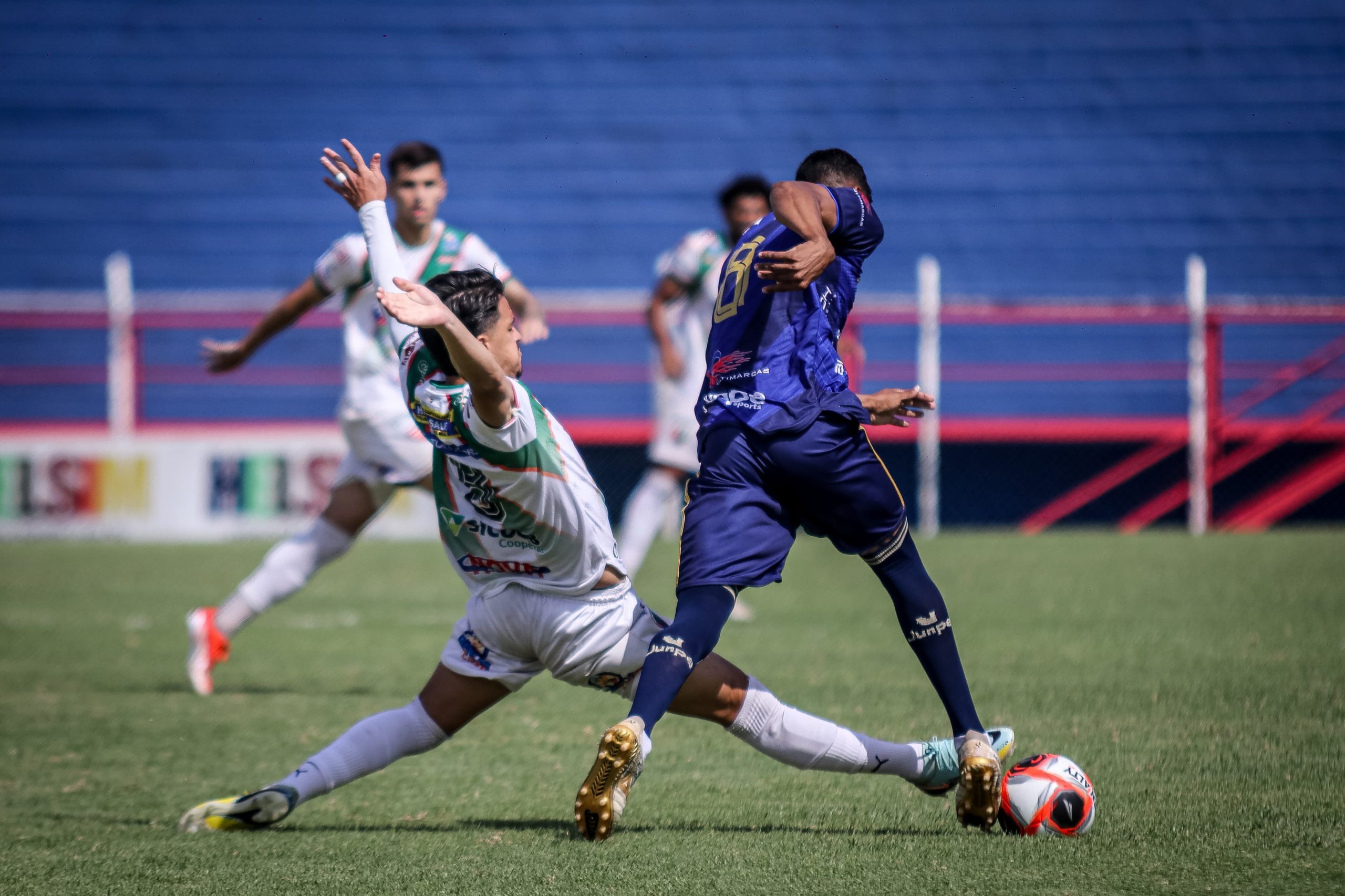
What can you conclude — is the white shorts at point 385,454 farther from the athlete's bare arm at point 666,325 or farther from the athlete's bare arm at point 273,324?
the athlete's bare arm at point 666,325

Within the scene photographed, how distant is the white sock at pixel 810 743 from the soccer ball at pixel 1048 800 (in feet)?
0.83

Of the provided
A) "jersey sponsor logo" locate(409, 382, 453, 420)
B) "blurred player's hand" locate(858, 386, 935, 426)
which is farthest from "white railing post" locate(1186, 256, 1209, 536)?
"jersey sponsor logo" locate(409, 382, 453, 420)

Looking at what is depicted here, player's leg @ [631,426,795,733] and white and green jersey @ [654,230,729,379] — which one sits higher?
white and green jersey @ [654,230,729,379]

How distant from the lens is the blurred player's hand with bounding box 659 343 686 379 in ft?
27.1

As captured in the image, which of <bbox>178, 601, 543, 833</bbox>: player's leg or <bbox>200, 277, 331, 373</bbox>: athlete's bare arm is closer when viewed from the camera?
<bbox>178, 601, 543, 833</bbox>: player's leg

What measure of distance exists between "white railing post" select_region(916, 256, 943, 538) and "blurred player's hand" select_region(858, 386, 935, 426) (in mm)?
8781

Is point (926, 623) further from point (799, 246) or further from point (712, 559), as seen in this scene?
point (799, 246)

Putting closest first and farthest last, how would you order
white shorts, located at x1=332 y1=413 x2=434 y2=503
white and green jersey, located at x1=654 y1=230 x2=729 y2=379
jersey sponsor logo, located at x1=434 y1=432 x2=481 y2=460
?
jersey sponsor logo, located at x1=434 y1=432 x2=481 y2=460 < white shorts, located at x1=332 y1=413 x2=434 y2=503 < white and green jersey, located at x1=654 y1=230 x2=729 y2=379

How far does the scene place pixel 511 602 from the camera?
369 cm

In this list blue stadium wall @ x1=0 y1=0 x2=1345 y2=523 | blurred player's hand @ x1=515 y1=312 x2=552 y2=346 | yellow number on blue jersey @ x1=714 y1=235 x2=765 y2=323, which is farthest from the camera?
blue stadium wall @ x1=0 y1=0 x2=1345 y2=523

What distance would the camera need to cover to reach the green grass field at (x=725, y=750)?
133 inches

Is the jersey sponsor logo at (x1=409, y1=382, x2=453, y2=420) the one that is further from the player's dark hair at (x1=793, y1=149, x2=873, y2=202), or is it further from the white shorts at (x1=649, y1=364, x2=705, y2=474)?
the white shorts at (x1=649, y1=364, x2=705, y2=474)

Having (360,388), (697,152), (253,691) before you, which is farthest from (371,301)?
(697,152)

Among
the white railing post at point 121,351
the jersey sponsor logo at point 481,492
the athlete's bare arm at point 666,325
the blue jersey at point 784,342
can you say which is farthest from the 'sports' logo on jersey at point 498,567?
the white railing post at point 121,351
